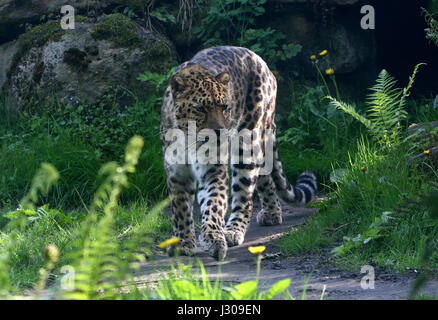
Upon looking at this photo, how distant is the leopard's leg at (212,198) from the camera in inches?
242

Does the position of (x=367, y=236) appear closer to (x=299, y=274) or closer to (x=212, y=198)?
(x=299, y=274)

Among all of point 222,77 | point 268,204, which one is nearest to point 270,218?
point 268,204

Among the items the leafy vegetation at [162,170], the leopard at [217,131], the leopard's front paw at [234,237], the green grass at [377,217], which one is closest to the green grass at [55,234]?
the leafy vegetation at [162,170]

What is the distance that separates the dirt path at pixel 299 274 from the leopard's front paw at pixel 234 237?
57 mm

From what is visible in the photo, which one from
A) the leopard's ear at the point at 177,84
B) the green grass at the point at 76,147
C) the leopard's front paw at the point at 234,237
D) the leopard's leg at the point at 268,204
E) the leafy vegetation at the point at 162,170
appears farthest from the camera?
the green grass at the point at 76,147

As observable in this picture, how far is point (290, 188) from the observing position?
7.39 metres

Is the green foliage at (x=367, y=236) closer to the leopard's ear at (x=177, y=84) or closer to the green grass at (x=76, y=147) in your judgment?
the leopard's ear at (x=177, y=84)

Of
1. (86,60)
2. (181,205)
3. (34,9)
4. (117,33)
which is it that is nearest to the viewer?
(181,205)

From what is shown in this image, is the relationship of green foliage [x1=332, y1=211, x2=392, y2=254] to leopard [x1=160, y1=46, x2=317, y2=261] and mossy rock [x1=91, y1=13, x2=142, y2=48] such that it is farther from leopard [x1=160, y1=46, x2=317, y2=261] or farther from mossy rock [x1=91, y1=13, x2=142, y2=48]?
mossy rock [x1=91, y1=13, x2=142, y2=48]

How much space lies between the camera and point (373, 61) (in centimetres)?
985

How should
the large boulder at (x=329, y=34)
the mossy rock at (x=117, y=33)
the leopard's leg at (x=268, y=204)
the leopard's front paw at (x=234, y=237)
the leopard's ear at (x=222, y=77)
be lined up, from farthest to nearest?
the large boulder at (x=329, y=34) < the mossy rock at (x=117, y=33) < the leopard's leg at (x=268, y=204) < the leopard's front paw at (x=234, y=237) < the leopard's ear at (x=222, y=77)

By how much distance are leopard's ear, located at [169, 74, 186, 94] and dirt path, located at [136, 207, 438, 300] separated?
133 cm

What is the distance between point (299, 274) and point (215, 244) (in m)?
0.94
